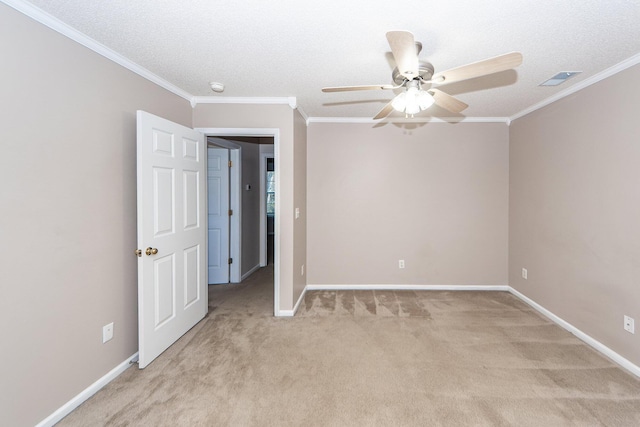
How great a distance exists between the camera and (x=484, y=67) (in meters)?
1.57

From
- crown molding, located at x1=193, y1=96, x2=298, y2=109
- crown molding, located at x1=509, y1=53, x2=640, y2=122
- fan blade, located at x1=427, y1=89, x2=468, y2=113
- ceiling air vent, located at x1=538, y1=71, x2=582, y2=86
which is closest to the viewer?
fan blade, located at x1=427, y1=89, x2=468, y2=113

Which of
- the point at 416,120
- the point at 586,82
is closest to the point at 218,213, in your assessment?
the point at 416,120

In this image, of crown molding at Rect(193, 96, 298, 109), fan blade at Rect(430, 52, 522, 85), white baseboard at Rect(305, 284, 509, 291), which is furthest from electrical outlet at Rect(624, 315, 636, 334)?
crown molding at Rect(193, 96, 298, 109)

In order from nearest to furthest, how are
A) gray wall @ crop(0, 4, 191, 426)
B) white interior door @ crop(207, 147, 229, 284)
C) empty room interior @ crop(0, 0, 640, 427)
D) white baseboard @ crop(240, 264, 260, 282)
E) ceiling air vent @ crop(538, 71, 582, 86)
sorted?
gray wall @ crop(0, 4, 191, 426)
empty room interior @ crop(0, 0, 640, 427)
ceiling air vent @ crop(538, 71, 582, 86)
white interior door @ crop(207, 147, 229, 284)
white baseboard @ crop(240, 264, 260, 282)

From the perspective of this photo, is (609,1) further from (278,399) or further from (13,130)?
(13,130)

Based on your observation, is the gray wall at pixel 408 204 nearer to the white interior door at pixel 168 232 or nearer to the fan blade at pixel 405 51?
the white interior door at pixel 168 232

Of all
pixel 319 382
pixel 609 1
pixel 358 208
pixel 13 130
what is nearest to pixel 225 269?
pixel 358 208

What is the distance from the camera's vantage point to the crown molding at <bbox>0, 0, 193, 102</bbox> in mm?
1581

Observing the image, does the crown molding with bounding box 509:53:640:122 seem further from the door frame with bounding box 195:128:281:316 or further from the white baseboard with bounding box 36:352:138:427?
the white baseboard with bounding box 36:352:138:427

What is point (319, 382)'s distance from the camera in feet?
6.98

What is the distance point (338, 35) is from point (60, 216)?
6.74 feet

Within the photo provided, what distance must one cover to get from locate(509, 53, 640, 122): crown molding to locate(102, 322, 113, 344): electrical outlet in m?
4.33

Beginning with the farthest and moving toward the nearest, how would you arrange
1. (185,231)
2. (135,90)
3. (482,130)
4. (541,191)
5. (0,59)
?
1. (482,130)
2. (541,191)
3. (185,231)
4. (135,90)
5. (0,59)

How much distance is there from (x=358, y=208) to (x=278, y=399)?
264cm
